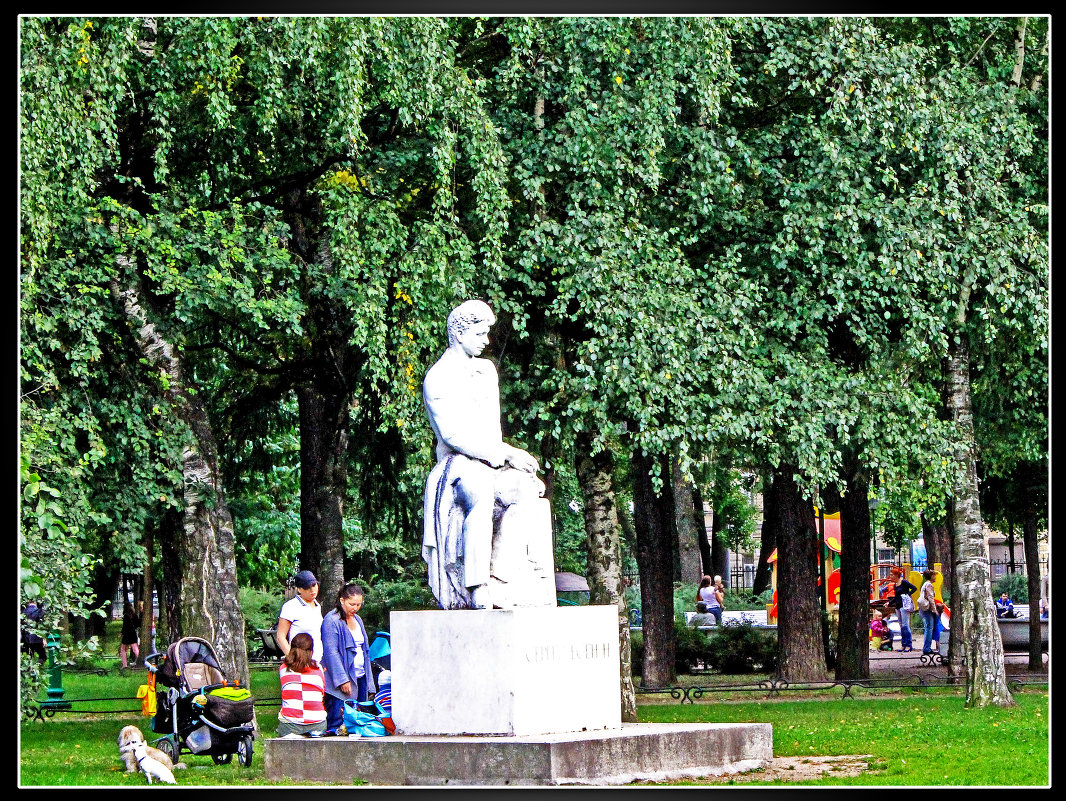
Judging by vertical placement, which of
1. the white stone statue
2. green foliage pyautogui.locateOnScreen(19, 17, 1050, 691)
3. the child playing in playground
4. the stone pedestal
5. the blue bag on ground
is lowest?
the child playing in playground

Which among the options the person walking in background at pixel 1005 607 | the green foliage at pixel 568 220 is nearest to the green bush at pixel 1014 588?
the person walking in background at pixel 1005 607

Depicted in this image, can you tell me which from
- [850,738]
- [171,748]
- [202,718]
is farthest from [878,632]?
[171,748]


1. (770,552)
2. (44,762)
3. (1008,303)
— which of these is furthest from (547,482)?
(770,552)

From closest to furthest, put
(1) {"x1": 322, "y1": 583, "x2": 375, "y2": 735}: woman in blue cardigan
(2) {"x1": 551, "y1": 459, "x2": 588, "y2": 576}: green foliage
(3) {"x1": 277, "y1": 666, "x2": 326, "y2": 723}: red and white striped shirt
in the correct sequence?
1. (1) {"x1": 322, "y1": 583, "x2": 375, "y2": 735}: woman in blue cardigan
2. (3) {"x1": 277, "y1": 666, "x2": 326, "y2": 723}: red and white striped shirt
3. (2) {"x1": 551, "y1": 459, "x2": 588, "y2": 576}: green foliage

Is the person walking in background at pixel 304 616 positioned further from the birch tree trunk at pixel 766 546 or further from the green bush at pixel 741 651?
the birch tree trunk at pixel 766 546

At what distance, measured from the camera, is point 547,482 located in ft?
67.9

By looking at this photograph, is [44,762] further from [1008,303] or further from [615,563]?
[1008,303]

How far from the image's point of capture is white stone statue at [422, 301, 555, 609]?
460 inches

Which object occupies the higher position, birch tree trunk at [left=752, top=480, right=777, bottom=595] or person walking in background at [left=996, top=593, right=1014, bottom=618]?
birch tree trunk at [left=752, top=480, right=777, bottom=595]

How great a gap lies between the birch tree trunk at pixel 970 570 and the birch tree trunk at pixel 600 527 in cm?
389

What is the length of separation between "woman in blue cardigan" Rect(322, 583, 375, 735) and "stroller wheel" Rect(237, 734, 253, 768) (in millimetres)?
1003

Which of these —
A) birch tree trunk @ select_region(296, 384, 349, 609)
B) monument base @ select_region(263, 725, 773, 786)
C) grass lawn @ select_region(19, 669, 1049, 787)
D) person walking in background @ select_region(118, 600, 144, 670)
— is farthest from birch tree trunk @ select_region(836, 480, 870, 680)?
person walking in background @ select_region(118, 600, 144, 670)

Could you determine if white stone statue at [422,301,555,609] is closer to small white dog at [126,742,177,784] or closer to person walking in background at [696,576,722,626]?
small white dog at [126,742,177,784]

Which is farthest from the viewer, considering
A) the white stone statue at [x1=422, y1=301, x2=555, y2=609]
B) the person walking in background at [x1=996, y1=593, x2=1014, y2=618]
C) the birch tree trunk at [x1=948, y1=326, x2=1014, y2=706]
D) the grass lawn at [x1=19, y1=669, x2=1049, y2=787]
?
the person walking in background at [x1=996, y1=593, x2=1014, y2=618]
